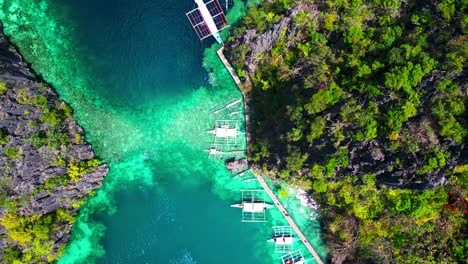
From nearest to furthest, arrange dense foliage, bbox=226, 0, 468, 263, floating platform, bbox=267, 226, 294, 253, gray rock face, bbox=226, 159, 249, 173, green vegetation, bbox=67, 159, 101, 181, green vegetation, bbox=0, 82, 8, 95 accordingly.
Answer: dense foliage, bbox=226, 0, 468, 263
green vegetation, bbox=0, 82, 8, 95
green vegetation, bbox=67, 159, 101, 181
gray rock face, bbox=226, 159, 249, 173
floating platform, bbox=267, 226, 294, 253

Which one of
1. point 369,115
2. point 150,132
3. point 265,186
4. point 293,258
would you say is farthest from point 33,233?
point 369,115

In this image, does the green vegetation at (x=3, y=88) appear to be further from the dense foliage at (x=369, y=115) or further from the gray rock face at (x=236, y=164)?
the gray rock face at (x=236, y=164)

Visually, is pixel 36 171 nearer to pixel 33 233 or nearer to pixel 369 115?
pixel 33 233

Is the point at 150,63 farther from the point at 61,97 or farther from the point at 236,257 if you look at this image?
the point at 236,257

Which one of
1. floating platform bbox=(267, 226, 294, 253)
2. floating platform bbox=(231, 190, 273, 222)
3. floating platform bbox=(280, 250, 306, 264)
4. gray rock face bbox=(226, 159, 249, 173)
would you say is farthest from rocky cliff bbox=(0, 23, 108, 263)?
floating platform bbox=(280, 250, 306, 264)

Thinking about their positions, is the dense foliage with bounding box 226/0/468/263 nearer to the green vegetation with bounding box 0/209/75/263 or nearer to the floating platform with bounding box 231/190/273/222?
the floating platform with bounding box 231/190/273/222

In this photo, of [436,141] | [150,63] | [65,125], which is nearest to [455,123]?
[436,141]
